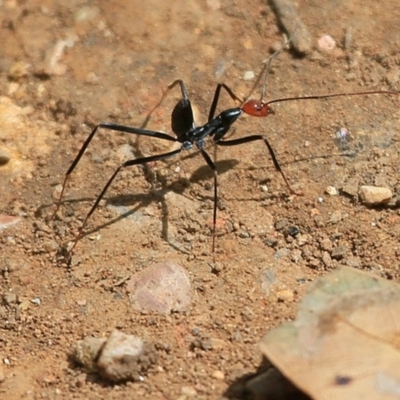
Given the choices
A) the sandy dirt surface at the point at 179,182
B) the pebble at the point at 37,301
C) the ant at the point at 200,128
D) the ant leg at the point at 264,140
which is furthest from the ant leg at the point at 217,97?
the pebble at the point at 37,301

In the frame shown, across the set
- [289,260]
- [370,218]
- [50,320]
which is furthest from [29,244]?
[370,218]

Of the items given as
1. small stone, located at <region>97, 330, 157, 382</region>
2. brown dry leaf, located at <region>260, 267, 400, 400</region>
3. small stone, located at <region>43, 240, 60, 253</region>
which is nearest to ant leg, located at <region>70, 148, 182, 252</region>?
small stone, located at <region>43, 240, 60, 253</region>

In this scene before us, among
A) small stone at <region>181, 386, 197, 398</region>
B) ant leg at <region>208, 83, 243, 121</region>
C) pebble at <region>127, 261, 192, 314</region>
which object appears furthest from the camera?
ant leg at <region>208, 83, 243, 121</region>

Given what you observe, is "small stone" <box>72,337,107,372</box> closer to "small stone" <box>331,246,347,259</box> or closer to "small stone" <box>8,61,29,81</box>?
"small stone" <box>331,246,347,259</box>

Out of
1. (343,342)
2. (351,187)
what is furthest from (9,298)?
(351,187)

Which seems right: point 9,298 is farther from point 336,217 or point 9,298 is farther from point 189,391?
point 336,217

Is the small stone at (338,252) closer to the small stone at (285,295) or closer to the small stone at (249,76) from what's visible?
the small stone at (285,295)
